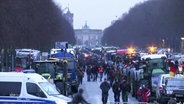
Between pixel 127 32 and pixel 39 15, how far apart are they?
109778 millimetres

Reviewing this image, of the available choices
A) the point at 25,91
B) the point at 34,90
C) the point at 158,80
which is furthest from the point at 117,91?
the point at 25,91

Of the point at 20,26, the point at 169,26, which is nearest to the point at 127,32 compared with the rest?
the point at 169,26

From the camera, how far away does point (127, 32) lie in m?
184

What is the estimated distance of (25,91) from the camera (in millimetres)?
26078

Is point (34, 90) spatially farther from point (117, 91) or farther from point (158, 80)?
point (158, 80)

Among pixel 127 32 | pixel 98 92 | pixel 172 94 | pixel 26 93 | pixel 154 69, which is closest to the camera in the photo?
pixel 26 93

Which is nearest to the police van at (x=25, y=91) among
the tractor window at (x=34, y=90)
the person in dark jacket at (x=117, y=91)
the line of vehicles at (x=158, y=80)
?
the tractor window at (x=34, y=90)

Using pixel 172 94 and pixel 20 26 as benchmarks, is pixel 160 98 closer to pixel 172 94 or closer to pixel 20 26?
pixel 172 94

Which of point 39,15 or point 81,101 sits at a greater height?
point 39,15

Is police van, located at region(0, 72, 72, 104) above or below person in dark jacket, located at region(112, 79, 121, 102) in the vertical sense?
above

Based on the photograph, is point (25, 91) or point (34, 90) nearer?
Answer: point (25, 91)

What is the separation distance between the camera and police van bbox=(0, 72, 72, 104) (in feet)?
84.7

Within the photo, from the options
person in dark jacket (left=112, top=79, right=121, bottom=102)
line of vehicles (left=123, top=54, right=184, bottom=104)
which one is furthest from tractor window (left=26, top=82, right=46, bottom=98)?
person in dark jacket (left=112, top=79, right=121, bottom=102)

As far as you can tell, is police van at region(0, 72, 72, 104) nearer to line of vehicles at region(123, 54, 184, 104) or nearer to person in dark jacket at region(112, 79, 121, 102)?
line of vehicles at region(123, 54, 184, 104)
